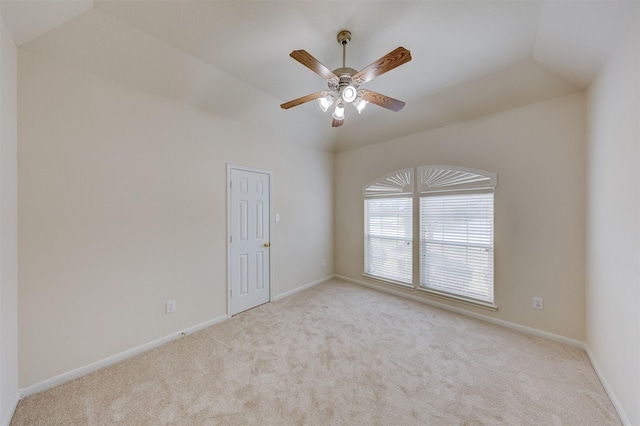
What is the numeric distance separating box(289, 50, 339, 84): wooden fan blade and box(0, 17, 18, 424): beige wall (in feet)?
6.42

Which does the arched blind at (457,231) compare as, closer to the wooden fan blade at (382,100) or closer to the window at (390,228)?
the window at (390,228)

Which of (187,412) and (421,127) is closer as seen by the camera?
(187,412)

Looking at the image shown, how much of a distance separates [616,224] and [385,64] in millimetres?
2131

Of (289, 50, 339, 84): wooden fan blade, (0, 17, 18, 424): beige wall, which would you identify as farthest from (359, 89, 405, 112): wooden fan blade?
(0, 17, 18, 424): beige wall

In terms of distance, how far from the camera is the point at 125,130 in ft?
7.80

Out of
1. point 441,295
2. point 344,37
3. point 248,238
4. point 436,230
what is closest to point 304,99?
point 344,37

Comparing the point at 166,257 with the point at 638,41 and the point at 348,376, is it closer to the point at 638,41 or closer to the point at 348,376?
the point at 348,376

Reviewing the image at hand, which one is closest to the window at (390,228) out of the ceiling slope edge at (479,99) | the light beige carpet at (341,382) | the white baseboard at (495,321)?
the white baseboard at (495,321)

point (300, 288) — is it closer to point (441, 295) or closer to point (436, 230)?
point (441, 295)

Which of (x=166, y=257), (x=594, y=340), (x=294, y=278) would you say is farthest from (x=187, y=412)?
(x=594, y=340)

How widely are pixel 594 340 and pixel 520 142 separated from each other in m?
2.12

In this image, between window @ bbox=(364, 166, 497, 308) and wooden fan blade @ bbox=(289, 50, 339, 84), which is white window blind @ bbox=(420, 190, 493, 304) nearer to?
window @ bbox=(364, 166, 497, 308)

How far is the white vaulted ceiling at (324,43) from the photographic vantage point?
1785 mm

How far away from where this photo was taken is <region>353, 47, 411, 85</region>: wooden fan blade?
61.8 inches
